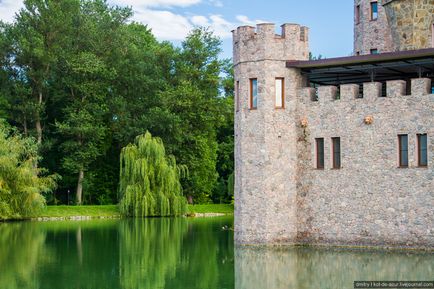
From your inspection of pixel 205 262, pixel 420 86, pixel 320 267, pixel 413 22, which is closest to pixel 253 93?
pixel 420 86

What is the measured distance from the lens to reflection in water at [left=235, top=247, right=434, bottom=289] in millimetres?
17766

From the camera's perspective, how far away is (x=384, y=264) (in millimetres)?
20234

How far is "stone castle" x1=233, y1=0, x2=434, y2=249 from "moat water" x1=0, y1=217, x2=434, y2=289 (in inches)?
42.9

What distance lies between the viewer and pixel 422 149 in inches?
910

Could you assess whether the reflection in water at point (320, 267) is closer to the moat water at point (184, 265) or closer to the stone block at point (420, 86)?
the moat water at point (184, 265)

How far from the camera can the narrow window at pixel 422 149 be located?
23.0 m

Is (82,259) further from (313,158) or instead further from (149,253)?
(313,158)

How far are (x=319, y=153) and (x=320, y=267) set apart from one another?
587cm

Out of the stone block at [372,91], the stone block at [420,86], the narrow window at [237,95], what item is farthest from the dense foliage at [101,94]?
the stone block at [420,86]

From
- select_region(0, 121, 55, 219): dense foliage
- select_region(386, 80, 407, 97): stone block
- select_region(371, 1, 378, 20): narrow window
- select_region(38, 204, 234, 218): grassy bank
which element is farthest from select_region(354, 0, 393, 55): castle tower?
select_region(38, 204, 234, 218): grassy bank

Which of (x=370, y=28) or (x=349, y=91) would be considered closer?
(x=349, y=91)

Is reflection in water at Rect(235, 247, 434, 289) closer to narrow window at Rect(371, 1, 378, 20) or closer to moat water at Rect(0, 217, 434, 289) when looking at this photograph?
moat water at Rect(0, 217, 434, 289)

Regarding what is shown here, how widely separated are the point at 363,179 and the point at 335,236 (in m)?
2.03

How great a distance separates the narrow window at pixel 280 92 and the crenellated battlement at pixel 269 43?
708 mm
